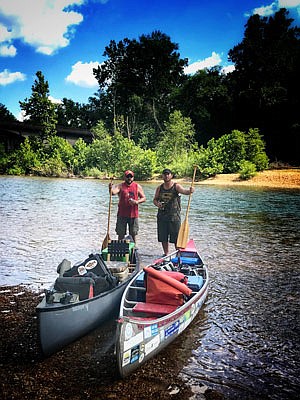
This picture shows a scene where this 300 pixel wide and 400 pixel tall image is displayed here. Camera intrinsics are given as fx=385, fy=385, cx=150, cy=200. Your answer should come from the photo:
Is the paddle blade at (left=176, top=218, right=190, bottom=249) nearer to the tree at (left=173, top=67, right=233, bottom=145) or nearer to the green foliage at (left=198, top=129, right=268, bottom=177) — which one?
the green foliage at (left=198, top=129, right=268, bottom=177)

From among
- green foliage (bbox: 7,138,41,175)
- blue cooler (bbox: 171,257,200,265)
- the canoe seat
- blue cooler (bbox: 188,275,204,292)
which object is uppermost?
green foliage (bbox: 7,138,41,175)

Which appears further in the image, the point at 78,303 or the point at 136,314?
the point at 136,314

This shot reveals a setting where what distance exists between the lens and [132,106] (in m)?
53.3

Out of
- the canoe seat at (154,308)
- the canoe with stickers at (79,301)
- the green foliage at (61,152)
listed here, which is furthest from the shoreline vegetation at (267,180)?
the canoe seat at (154,308)

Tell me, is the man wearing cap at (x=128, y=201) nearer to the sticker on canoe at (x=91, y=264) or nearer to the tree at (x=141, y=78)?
the sticker on canoe at (x=91, y=264)

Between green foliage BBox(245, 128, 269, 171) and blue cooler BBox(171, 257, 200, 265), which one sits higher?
green foliage BBox(245, 128, 269, 171)

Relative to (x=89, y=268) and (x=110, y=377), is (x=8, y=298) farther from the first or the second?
(x=110, y=377)

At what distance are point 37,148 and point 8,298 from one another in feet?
140

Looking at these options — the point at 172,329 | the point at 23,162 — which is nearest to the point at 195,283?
the point at 172,329

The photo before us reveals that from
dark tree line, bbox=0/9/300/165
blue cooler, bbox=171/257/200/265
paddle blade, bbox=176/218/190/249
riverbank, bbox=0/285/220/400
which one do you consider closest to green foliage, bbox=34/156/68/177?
dark tree line, bbox=0/9/300/165

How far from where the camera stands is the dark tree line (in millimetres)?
39000

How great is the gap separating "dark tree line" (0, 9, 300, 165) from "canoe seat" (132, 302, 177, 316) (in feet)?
114

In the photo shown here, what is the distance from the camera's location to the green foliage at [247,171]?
32.1 metres

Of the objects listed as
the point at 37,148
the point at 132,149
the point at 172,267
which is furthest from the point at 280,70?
the point at 172,267
